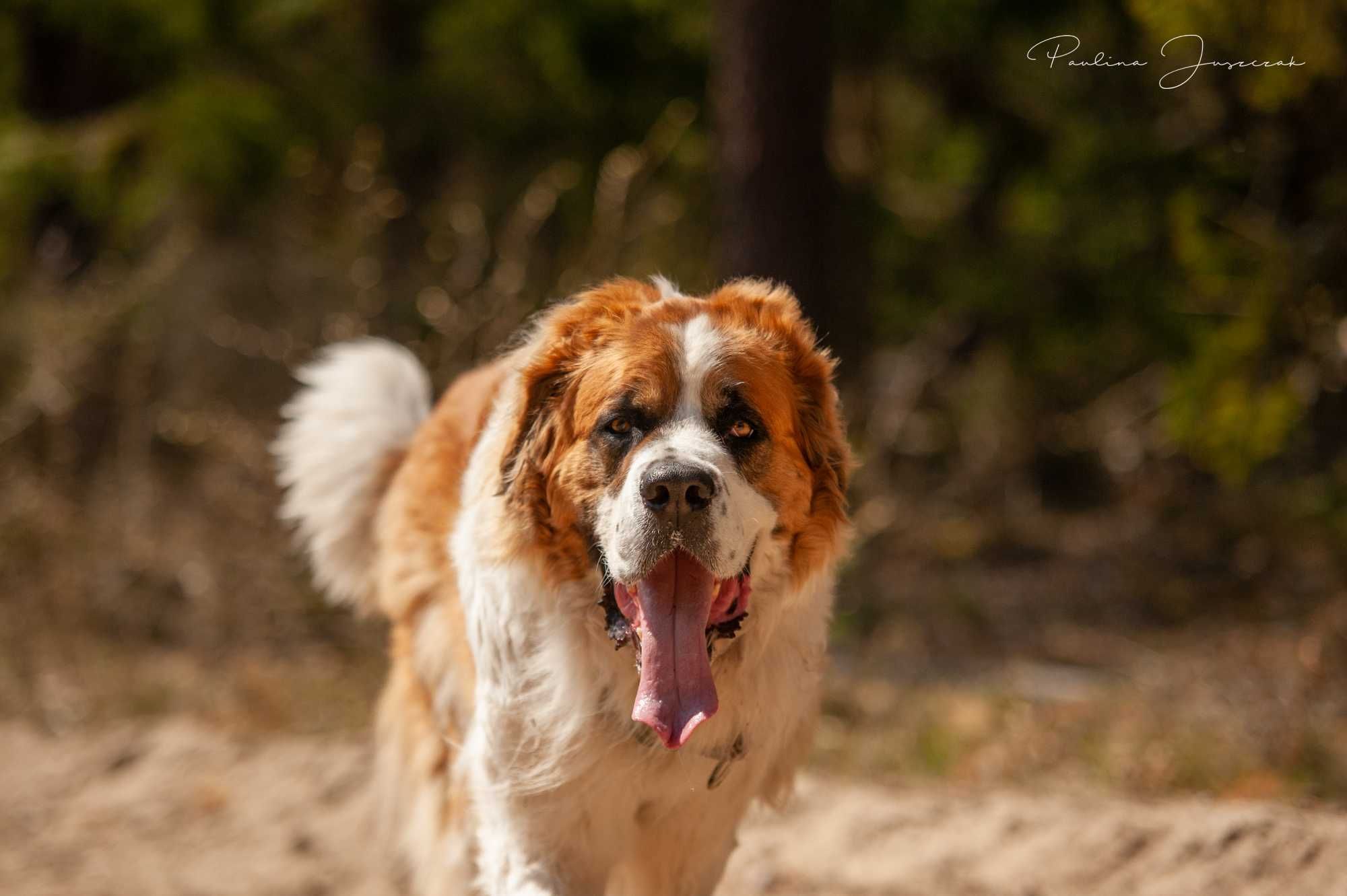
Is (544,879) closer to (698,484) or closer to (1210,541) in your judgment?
(698,484)

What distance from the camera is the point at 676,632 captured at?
3133mm

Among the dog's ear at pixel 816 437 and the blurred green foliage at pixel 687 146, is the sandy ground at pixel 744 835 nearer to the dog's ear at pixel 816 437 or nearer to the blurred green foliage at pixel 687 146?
the dog's ear at pixel 816 437

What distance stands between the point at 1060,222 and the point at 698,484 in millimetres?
7250

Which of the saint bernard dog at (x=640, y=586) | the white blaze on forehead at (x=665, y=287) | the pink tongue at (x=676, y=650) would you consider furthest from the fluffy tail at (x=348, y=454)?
the pink tongue at (x=676, y=650)

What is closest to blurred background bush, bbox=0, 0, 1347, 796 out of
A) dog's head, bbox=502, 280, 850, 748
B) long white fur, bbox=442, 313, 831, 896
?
long white fur, bbox=442, 313, 831, 896

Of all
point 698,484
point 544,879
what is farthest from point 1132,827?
point 698,484

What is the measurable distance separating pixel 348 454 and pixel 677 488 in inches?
85.9

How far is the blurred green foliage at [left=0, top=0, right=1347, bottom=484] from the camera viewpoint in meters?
8.89

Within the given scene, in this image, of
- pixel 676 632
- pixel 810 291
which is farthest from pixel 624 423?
pixel 810 291

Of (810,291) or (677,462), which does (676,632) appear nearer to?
(677,462)

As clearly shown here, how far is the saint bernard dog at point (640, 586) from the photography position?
10.2 ft

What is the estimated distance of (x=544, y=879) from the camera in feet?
11.0

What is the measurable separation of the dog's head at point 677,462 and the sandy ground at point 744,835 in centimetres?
188

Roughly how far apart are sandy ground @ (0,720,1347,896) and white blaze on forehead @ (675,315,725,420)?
7.67 feet
